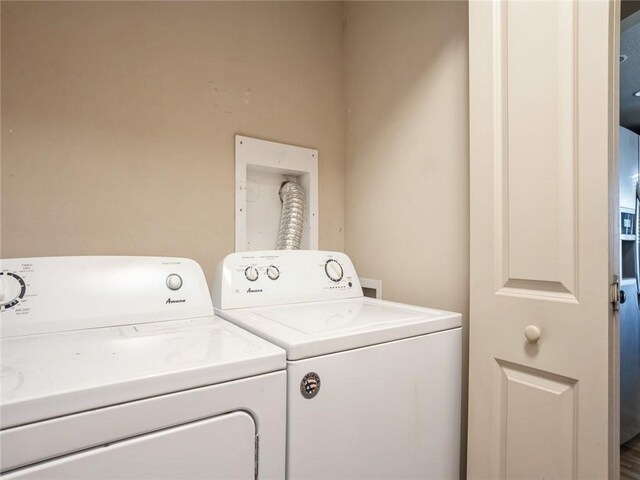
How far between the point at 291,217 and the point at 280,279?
39 cm

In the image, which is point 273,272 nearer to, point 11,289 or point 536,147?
point 11,289

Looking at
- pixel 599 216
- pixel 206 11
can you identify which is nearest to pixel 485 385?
pixel 599 216

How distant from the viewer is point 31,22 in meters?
1.08

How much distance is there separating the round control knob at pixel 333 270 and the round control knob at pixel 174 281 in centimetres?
51

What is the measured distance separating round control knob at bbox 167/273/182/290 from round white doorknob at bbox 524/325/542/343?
0.95 m

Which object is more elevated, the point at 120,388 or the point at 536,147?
the point at 536,147

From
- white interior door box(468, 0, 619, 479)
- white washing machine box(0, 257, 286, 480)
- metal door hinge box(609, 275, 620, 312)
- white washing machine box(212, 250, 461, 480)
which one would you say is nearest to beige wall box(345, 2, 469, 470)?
white interior door box(468, 0, 619, 479)

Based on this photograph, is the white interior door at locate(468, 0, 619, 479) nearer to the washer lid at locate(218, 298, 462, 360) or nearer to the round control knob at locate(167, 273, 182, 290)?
the washer lid at locate(218, 298, 462, 360)

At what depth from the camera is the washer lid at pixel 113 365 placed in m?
0.50

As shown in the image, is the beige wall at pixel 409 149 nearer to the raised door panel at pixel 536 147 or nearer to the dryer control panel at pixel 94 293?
the raised door panel at pixel 536 147

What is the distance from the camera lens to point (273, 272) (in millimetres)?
1184

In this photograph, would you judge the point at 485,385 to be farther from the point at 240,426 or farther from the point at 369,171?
the point at 369,171

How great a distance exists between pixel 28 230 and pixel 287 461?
101cm

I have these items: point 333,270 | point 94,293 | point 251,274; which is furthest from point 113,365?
point 333,270
